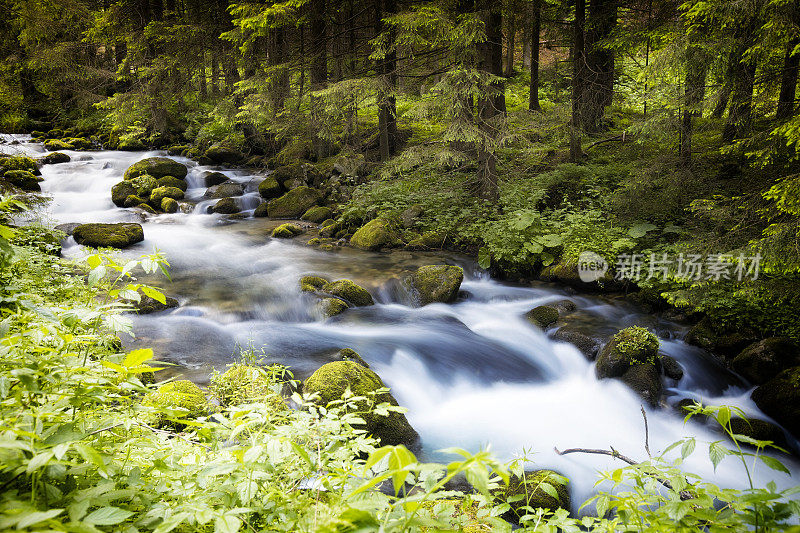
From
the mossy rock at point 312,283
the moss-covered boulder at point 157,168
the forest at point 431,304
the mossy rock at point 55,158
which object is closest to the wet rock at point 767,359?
the forest at point 431,304

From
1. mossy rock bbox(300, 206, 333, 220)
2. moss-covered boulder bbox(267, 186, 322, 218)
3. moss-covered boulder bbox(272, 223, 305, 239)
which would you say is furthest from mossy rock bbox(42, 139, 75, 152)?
moss-covered boulder bbox(272, 223, 305, 239)

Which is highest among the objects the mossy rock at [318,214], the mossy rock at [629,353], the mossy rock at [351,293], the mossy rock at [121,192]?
the mossy rock at [121,192]

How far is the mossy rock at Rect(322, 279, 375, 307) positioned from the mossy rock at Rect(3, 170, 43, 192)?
11.6 m

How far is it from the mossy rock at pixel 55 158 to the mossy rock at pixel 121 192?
193 inches

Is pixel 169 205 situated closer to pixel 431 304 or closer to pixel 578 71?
pixel 431 304

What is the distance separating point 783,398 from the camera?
228 inches

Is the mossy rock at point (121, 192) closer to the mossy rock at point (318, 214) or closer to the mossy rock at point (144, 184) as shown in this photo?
the mossy rock at point (144, 184)

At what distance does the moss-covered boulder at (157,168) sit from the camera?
16516mm

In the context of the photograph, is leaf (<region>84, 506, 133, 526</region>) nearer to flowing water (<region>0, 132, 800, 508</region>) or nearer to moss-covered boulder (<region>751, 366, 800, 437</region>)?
flowing water (<region>0, 132, 800, 508</region>)

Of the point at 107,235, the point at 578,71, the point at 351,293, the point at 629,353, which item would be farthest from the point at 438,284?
the point at 107,235

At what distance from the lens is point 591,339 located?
24.5 ft

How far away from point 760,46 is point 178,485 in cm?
814

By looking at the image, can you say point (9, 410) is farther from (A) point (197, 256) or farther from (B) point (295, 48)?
(B) point (295, 48)

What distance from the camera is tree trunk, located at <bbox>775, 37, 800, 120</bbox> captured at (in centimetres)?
644
